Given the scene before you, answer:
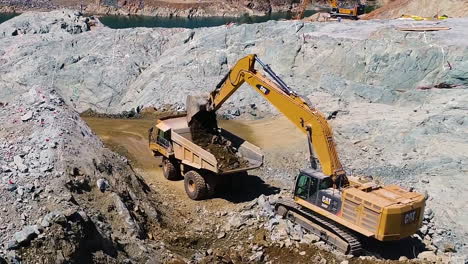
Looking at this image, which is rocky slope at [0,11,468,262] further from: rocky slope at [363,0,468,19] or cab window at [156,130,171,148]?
rocky slope at [363,0,468,19]

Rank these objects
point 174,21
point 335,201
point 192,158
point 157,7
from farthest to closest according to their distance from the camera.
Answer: point 157,7 → point 174,21 → point 192,158 → point 335,201

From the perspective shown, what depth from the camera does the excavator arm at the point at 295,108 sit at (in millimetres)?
13578

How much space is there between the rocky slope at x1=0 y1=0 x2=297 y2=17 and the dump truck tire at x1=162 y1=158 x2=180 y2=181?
67.7m

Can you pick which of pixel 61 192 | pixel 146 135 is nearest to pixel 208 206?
pixel 61 192

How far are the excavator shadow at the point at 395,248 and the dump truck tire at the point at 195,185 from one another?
4.88 m

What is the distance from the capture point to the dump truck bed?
15.6 meters

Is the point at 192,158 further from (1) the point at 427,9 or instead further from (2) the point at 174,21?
(2) the point at 174,21

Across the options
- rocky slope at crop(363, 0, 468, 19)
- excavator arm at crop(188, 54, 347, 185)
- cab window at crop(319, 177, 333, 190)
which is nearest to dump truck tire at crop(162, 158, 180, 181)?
excavator arm at crop(188, 54, 347, 185)

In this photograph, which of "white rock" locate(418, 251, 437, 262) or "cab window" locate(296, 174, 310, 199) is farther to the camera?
"cab window" locate(296, 174, 310, 199)

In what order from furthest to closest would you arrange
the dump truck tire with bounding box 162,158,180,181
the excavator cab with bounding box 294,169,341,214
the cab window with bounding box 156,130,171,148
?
the dump truck tire with bounding box 162,158,180,181 → the cab window with bounding box 156,130,171,148 → the excavator cab with bounding box 294,169,341,214

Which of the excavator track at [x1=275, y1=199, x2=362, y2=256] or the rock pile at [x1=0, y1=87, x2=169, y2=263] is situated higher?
the rock pile at [x1=0, y1=87, x2=169, y2=263]

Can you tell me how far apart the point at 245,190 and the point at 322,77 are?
11290mm

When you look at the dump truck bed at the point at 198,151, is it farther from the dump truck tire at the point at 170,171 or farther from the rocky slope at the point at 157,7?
the rocky slope at the point at 157,7

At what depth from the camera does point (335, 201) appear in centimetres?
1329
